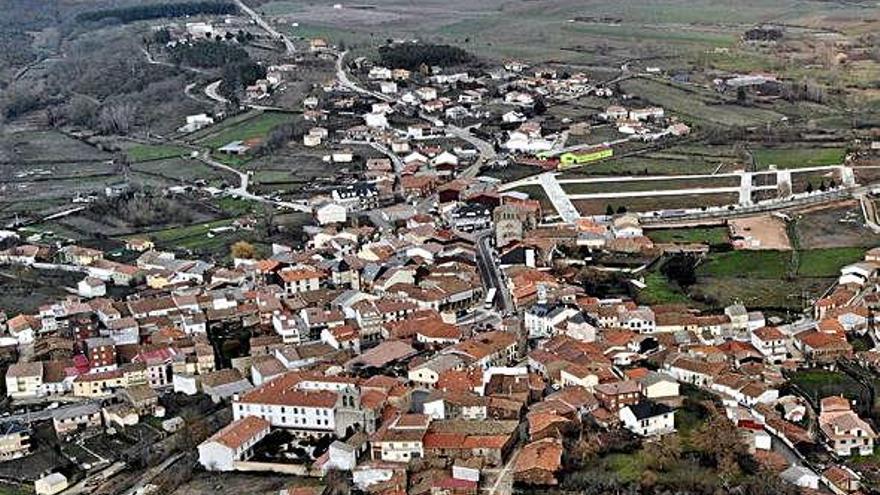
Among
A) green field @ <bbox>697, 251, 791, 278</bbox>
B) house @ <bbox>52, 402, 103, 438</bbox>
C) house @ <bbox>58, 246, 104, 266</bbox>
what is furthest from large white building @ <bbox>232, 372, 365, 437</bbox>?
house @ <bbox>58, 246, 104, 266</bbox>

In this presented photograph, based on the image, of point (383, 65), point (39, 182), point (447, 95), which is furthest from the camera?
point (383, 65)

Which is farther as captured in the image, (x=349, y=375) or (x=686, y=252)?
(x=686, y=252)

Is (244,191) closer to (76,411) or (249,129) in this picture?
(249,129)

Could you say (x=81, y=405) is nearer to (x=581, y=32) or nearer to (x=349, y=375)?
(x=349, y=375)

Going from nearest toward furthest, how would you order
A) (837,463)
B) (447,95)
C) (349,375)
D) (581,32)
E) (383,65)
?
1. (837,463)
2. (349,375)
3. (447,95)
4. (383,65)
5. (581,32)

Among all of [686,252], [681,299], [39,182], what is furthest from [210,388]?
[39,182]

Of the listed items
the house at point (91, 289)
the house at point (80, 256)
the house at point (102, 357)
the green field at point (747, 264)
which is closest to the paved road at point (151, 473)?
the house at point (102, 357)
